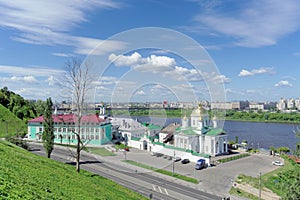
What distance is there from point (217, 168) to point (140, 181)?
7229mm

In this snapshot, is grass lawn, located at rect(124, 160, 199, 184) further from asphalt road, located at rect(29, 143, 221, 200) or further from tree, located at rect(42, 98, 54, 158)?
tree, located at rect(42, 98, 54, 158)

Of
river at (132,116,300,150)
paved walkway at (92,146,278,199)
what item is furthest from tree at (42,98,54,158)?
river at (132,116,300,150)

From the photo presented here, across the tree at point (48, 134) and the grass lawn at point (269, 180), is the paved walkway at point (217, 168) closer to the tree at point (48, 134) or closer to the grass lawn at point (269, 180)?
the grass lawn at point (269, 180)

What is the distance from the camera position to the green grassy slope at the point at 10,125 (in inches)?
1264

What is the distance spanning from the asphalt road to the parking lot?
1338 mm

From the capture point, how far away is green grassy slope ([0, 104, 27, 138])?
32106 millimetres

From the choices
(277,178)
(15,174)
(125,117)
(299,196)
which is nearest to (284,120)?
(125,117)

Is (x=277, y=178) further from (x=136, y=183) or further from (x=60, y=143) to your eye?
(x=60, y=143)

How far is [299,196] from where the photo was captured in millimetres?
6727

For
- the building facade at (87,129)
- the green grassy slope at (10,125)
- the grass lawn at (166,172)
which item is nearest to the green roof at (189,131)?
the grass lawn at (166,172)

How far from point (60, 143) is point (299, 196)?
93.6 ft

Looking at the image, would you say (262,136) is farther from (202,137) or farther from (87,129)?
(87,129)

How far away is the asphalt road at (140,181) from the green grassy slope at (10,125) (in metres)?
11.5

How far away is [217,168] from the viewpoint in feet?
68.5
